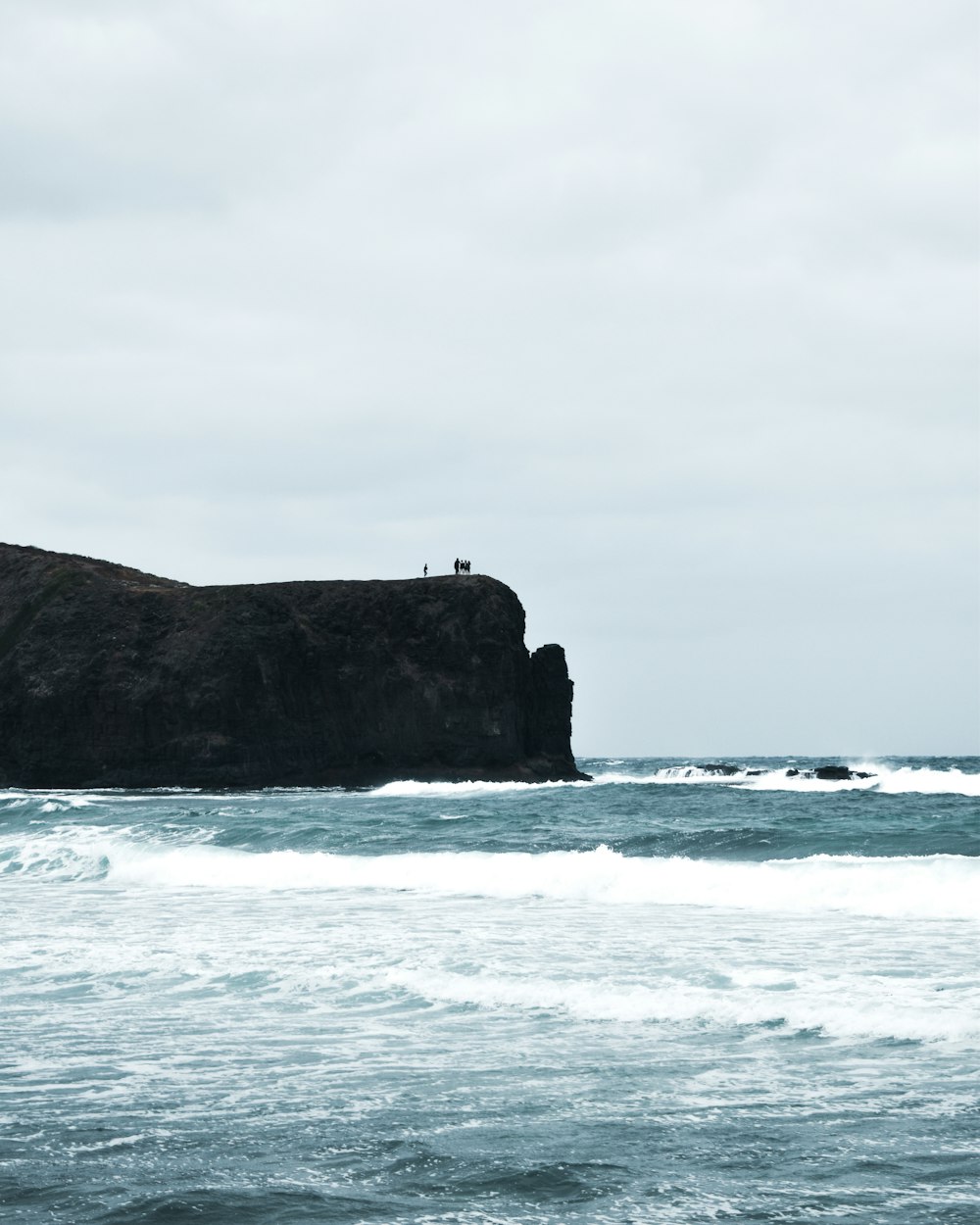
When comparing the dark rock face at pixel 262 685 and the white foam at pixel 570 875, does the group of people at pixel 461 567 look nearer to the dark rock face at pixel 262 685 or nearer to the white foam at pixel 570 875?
the dark rock face at pixel 262 685

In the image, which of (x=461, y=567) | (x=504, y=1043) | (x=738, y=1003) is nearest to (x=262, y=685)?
(x=461, y=567)

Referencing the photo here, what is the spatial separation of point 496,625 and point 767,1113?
65167 mm

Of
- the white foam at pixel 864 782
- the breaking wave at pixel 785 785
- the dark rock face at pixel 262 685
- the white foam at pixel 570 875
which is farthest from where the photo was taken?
the dark rock face at pixel 262 685

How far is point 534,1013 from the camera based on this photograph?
426 inches

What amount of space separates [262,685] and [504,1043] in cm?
6086

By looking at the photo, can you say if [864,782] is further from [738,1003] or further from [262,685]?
[738,1003]

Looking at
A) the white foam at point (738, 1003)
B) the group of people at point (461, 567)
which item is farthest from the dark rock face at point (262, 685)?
the white foam at point (738, 1003)

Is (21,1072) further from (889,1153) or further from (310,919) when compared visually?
(310,919)

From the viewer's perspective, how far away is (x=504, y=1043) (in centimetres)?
966

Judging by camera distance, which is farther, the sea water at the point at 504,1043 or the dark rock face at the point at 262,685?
the dark rock face at the point at 262,685

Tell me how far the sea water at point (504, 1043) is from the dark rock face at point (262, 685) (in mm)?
44996

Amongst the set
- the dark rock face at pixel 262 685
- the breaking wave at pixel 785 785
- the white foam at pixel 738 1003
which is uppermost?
the dark rock face at pixel 262 685

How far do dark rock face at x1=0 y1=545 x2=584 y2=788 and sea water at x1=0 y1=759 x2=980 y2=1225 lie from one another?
44996mm

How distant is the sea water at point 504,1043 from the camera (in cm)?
604
